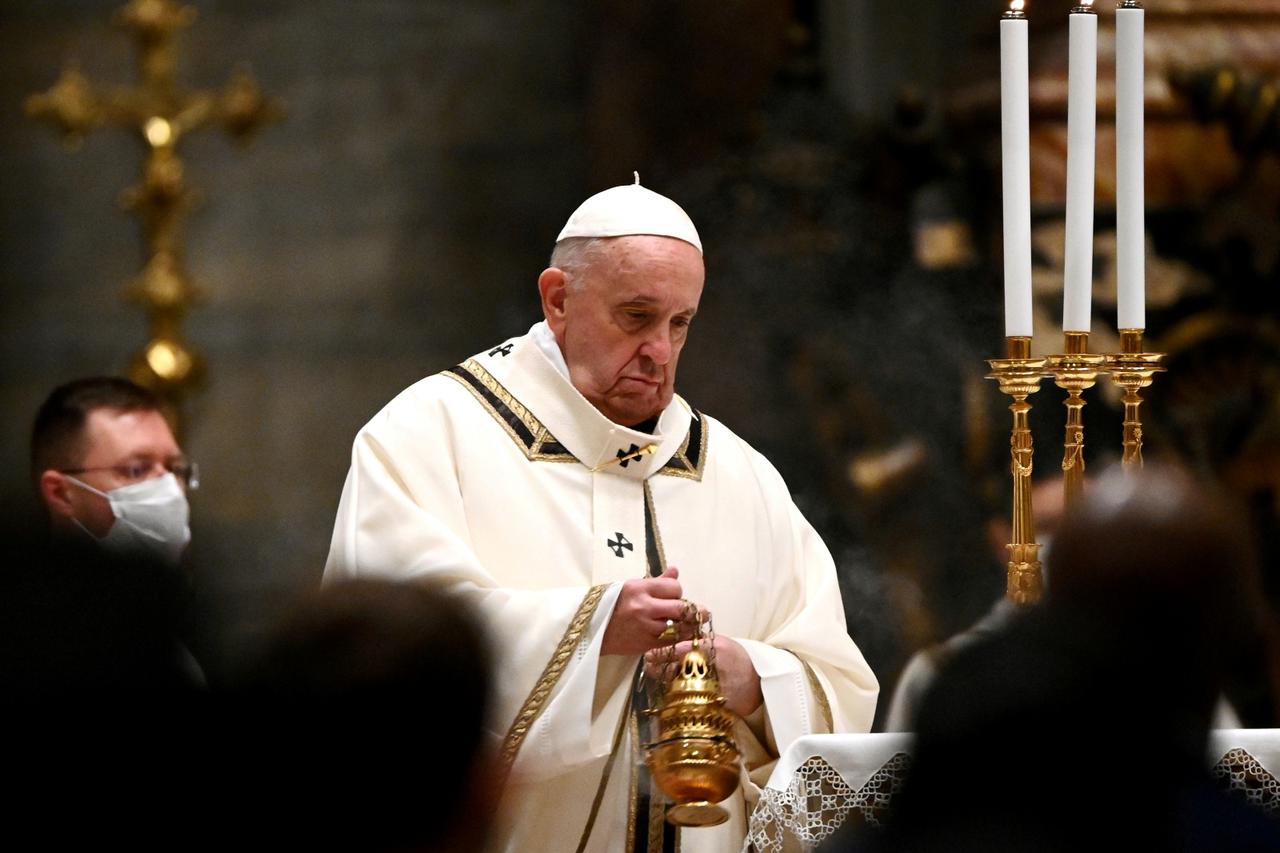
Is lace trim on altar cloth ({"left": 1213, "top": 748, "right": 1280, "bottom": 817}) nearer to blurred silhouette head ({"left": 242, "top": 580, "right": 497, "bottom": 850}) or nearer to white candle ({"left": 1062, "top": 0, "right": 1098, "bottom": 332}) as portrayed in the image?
white candle ({"left": 1062, "top": 0, "right": 1098, "bottom": 332})

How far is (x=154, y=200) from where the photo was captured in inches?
290

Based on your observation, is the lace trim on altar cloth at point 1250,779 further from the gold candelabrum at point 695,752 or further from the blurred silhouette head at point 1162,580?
the blurred silhouette head at point 1162,580

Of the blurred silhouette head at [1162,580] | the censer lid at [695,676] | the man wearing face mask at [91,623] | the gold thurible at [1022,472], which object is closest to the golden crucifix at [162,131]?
the censer lid at [695,676]

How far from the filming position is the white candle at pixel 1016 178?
11.9ft

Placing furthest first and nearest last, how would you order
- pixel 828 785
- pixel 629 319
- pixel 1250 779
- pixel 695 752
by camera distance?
pixel 629 319
pixel 695 752
pixel 828 785
pixel 1250 779

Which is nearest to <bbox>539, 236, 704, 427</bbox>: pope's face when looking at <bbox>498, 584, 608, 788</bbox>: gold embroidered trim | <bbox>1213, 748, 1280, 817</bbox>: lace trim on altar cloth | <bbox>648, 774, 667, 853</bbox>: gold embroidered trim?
A: <bbox>498, 584, 608, 788</bbox>: gold embroidered trim

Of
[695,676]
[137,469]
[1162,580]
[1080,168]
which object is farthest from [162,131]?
[1162,580]

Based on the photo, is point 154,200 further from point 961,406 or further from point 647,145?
point 961,406

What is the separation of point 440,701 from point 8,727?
403mm

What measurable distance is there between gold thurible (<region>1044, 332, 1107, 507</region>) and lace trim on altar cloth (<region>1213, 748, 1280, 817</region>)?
1.85 feet

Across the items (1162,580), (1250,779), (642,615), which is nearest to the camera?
(1162,580)

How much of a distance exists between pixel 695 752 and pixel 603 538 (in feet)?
2.92

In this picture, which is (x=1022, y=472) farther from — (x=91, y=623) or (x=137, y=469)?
(x=137, y=469)

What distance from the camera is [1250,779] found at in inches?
126
